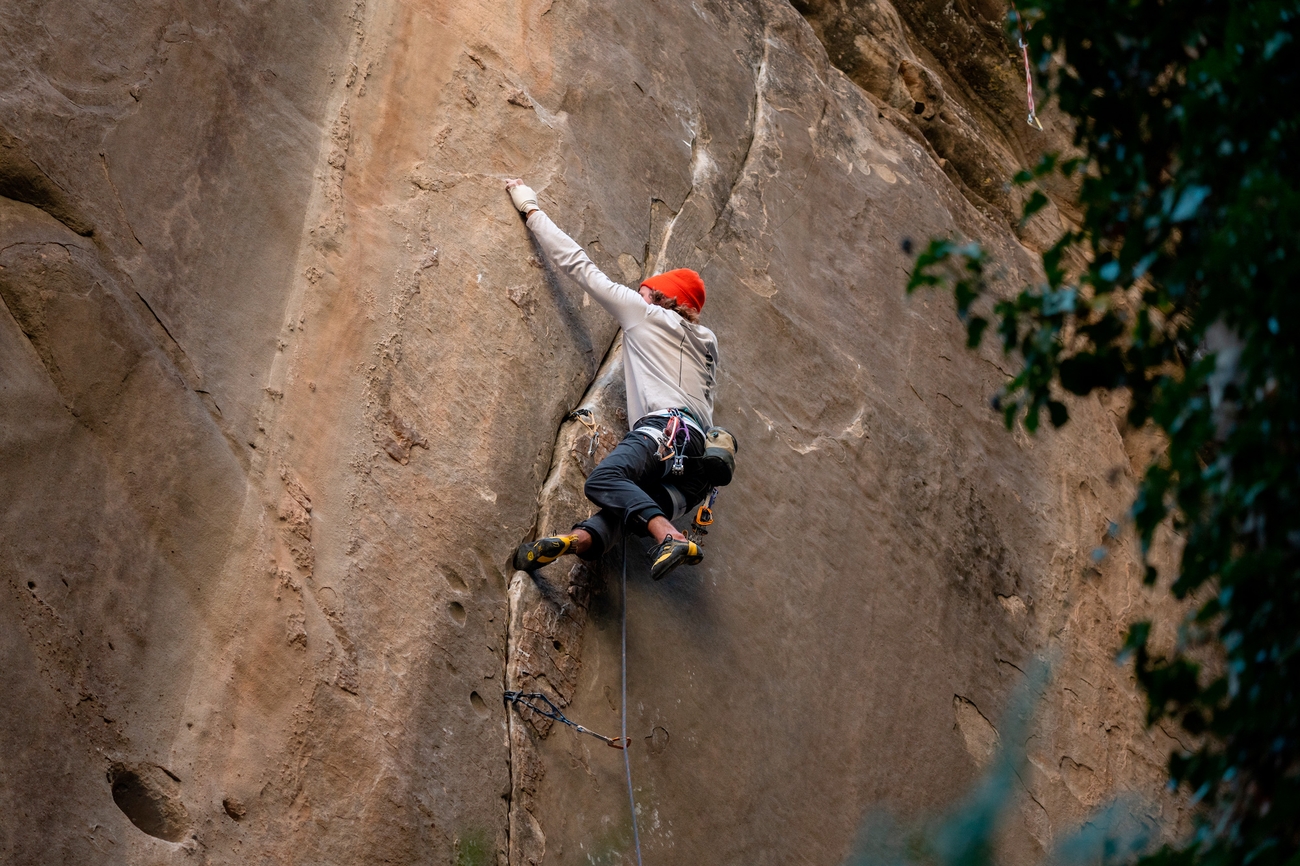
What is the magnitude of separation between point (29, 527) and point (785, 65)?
561cm

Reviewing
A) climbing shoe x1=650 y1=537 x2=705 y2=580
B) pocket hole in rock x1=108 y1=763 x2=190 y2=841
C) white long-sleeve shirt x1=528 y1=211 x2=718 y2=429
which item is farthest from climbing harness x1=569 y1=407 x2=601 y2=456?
pocket hole in rock x1=108 y1=763 x2=190 y2=841

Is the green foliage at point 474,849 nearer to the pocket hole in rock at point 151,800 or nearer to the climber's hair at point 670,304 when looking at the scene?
the pocket hole in rock at point 151,800

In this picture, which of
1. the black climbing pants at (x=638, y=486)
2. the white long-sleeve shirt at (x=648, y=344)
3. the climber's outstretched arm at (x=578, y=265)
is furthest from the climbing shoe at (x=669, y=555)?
the climber's outstretched arm at (x=578, y=265)

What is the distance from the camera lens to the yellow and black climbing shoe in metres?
4.74

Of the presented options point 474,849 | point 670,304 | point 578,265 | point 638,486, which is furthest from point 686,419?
point 474,849

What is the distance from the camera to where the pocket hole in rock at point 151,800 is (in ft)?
12.6

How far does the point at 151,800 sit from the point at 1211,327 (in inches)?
138

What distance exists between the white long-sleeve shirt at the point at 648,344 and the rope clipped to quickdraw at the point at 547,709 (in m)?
1.38

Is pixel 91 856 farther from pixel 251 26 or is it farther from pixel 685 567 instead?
pixel 251 26

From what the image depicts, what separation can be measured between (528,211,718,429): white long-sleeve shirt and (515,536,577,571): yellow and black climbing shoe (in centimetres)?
84

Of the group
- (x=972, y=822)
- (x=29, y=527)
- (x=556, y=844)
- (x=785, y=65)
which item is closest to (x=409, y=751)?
(x=556, y=844)

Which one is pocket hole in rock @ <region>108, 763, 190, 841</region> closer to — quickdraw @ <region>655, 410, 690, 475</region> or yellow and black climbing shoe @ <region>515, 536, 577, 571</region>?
yellow and black climbing shoe @ <region>515, 536, 577, 571</region>

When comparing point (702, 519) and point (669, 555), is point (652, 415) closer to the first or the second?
point (702, 519)

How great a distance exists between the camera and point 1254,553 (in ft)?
6.40
